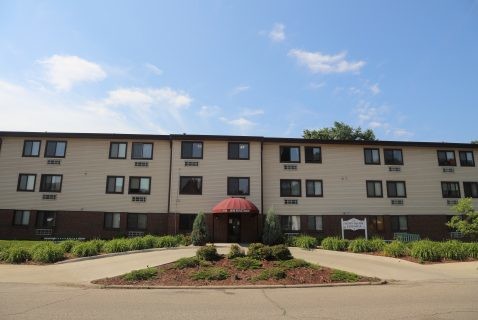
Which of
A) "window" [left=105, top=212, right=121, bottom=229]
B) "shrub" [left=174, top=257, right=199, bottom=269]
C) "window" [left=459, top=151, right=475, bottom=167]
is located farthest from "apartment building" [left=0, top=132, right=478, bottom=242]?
"shrub" [left=174, top=257, right=199, bottom=269]

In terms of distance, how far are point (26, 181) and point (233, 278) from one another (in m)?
23.6

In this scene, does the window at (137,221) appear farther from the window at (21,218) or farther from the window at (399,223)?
the window at (399,223)

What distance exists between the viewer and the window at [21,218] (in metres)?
29.2

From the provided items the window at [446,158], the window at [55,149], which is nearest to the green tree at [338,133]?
the window at [446,158]

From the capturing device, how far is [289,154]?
3089 centimetres

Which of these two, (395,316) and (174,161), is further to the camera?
(174,161)

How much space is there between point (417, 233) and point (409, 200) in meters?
2.72

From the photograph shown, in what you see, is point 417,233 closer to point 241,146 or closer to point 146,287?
point 241,146

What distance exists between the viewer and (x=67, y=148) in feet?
99.6

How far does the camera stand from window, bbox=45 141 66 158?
1190 inches

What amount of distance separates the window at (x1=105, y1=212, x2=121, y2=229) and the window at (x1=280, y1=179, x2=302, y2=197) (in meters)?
13.1

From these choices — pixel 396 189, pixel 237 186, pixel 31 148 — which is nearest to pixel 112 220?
pixel 31 148

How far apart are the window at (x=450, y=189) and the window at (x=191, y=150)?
20.7 metres

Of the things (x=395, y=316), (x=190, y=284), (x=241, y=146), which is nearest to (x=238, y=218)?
(x=241, y=146)
